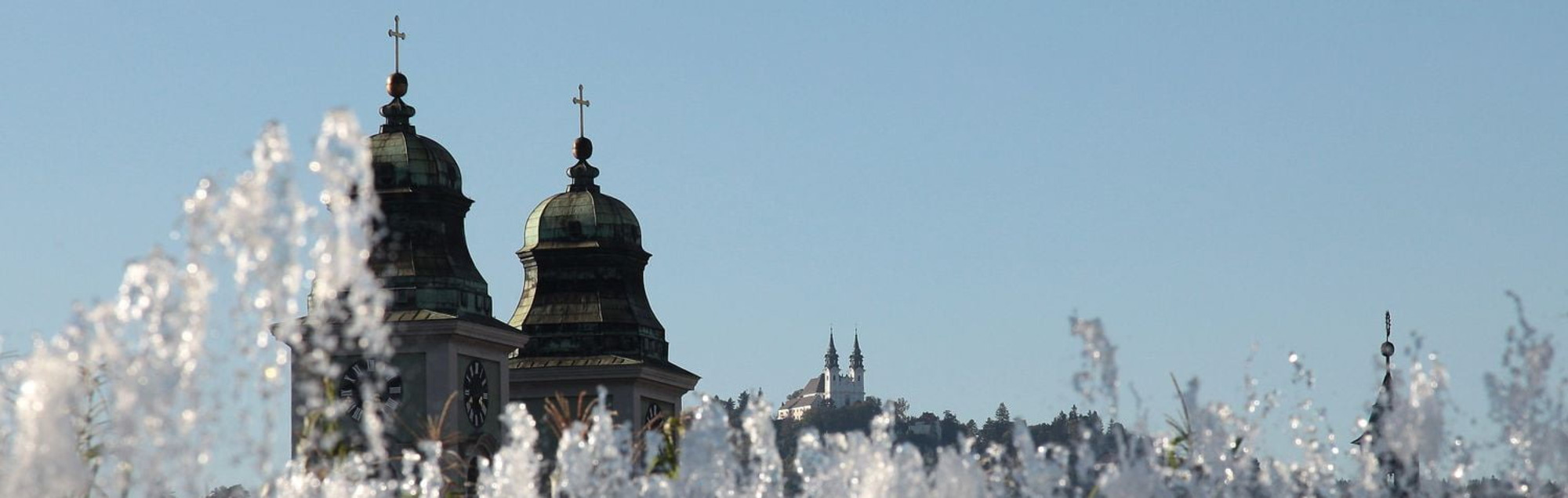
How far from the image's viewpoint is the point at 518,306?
78.1 metres

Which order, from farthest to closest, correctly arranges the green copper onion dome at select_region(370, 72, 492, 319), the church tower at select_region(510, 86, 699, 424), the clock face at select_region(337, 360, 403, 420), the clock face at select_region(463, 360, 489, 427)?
1. the church tower at select_region(510, 86, 699, 424)
2. the clock face at select_region(463, 360, 489, 427)
3. the green copper onion dome at select_region(370, 72, 492, 319)
4. the clock face at select_region(337, 360, 403, 420)

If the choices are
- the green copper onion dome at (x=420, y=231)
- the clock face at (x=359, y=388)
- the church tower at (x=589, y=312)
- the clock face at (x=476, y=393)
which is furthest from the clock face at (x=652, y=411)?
the clock face at (x=359, y=388)

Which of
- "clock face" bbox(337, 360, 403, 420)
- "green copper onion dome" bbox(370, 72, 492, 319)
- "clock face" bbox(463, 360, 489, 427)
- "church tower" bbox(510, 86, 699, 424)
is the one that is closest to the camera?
"clock face" bbox(337, 360, 403, 420)

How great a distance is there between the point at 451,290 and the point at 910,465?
26.5 m

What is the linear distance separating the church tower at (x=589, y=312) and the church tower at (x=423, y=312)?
8.93m

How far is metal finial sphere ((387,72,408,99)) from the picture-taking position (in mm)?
67812

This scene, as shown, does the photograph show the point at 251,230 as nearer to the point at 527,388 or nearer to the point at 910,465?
the point at 910,465

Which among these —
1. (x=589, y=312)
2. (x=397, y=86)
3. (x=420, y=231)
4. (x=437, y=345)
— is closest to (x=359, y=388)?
(x=437, y=345)

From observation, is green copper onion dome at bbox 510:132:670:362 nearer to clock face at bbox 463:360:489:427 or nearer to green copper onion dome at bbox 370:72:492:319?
clock face at bbox 463:360:489:427

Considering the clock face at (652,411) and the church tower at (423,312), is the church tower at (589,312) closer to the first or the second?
the clock face at (652,411)

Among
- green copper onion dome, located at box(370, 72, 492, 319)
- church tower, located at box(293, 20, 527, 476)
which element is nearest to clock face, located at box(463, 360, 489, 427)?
church tower, located at box(293, 20, 527, 476)

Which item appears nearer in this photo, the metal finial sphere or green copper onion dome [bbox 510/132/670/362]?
the metal finial sphere

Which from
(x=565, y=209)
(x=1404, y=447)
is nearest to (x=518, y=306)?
(x=565, y=209)

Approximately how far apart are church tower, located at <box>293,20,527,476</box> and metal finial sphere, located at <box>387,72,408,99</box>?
273 mm
